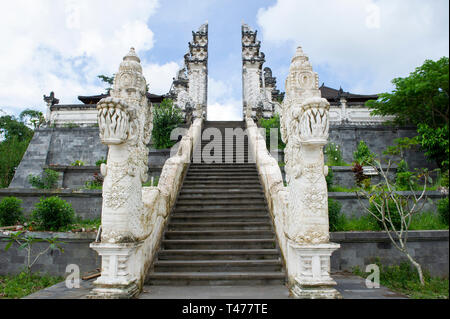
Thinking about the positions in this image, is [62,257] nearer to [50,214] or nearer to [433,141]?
[50,214]

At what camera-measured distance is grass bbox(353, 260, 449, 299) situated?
4718 millimetres

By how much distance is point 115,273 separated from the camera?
13.1 ft

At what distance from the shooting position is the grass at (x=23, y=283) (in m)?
5.20

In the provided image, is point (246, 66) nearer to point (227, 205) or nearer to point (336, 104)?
point (336, 104)

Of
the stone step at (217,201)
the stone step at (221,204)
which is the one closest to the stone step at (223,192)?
the stone step at (217,201)

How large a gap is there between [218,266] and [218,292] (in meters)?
0.73

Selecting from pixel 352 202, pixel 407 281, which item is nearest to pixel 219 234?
pixel 407 281

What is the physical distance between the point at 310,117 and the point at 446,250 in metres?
2.36

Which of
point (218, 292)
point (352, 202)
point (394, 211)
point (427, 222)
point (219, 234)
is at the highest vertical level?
point (352, 202)

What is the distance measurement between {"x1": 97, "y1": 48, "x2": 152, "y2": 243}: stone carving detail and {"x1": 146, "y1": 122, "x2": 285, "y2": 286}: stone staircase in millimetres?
1032

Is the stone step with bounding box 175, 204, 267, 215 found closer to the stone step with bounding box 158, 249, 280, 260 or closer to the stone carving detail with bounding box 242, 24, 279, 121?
the stone step with bounding box 158, 249, 280, 260

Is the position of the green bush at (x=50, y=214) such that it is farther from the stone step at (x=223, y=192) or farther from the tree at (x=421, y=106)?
the tree at (x=421, y=106)

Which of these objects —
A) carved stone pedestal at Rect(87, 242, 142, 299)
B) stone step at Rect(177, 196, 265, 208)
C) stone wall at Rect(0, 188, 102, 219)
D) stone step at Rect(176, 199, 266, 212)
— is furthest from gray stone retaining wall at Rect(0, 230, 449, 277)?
carved stone pedestal at Rect(87, 242, 142, 299)

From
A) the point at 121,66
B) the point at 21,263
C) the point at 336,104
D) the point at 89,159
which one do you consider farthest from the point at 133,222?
the point at 336,104
